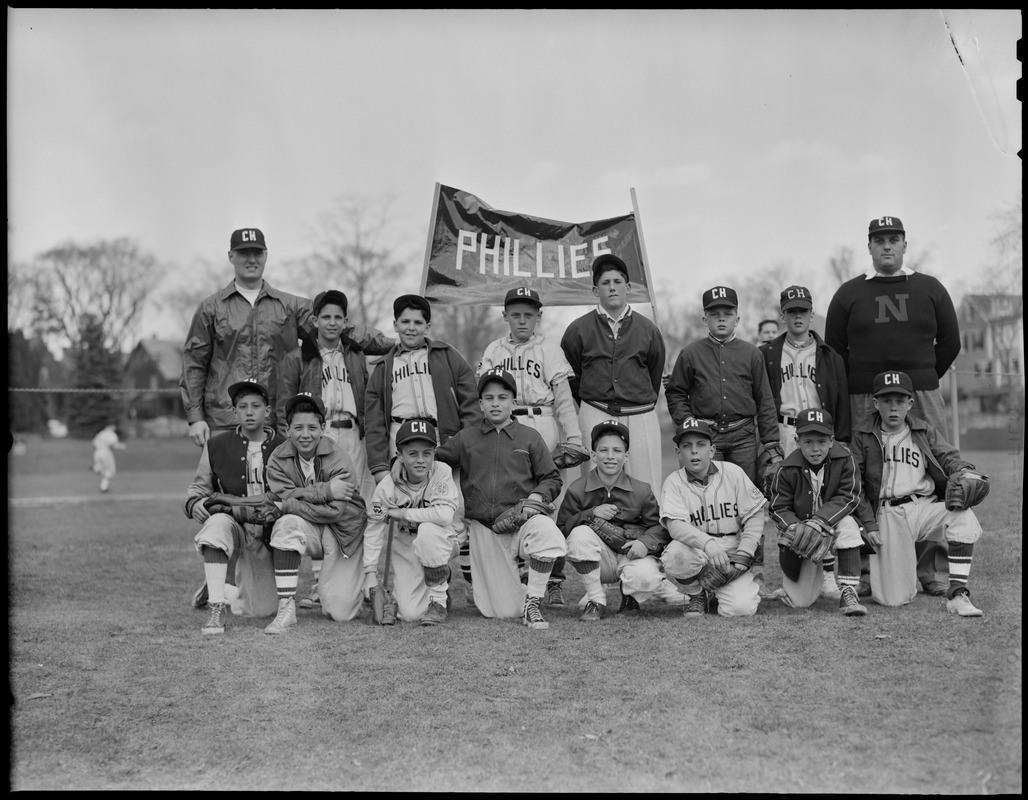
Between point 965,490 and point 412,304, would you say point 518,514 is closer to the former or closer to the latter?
point 412,304

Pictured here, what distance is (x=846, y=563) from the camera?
19.0 ft

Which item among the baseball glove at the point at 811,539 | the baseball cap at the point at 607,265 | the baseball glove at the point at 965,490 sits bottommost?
the baseball glove at the point at 811,539

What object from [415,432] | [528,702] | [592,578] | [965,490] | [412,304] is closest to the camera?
[528,702]

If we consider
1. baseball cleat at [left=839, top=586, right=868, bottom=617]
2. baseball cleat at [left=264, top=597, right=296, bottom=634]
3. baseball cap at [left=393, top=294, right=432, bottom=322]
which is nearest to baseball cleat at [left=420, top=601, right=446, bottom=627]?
baseball cleat at [left=264, top=597, right=296, bottom=634]

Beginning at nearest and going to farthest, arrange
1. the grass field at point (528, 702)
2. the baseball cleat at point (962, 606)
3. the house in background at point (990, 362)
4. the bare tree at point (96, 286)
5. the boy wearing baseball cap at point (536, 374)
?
the grass field at point (528, 702) → the baseball cleat at point (962, 606) → the boy wearing baseball cap at point (536, 374) → the house in background at point (990, 362) → the bare tree at point (96, 286)

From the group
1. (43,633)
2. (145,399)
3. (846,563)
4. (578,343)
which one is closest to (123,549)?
(43,633)

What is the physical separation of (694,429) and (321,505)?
94.7 inches

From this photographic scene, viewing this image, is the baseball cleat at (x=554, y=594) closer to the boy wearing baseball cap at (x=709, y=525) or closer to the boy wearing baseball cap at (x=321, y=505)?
the boy wearing baseball cap at (x=709, y=525)

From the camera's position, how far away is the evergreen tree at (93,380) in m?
37.4

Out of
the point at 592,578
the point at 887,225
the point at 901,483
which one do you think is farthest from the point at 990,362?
the point at 592,578

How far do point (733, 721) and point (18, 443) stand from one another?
35530 mm

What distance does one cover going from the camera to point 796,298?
659cm

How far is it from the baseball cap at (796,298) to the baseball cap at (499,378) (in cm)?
200

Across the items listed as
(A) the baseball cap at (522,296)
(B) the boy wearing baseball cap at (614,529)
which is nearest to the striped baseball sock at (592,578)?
(B) the boy wearing baseball cap at (614,529)
